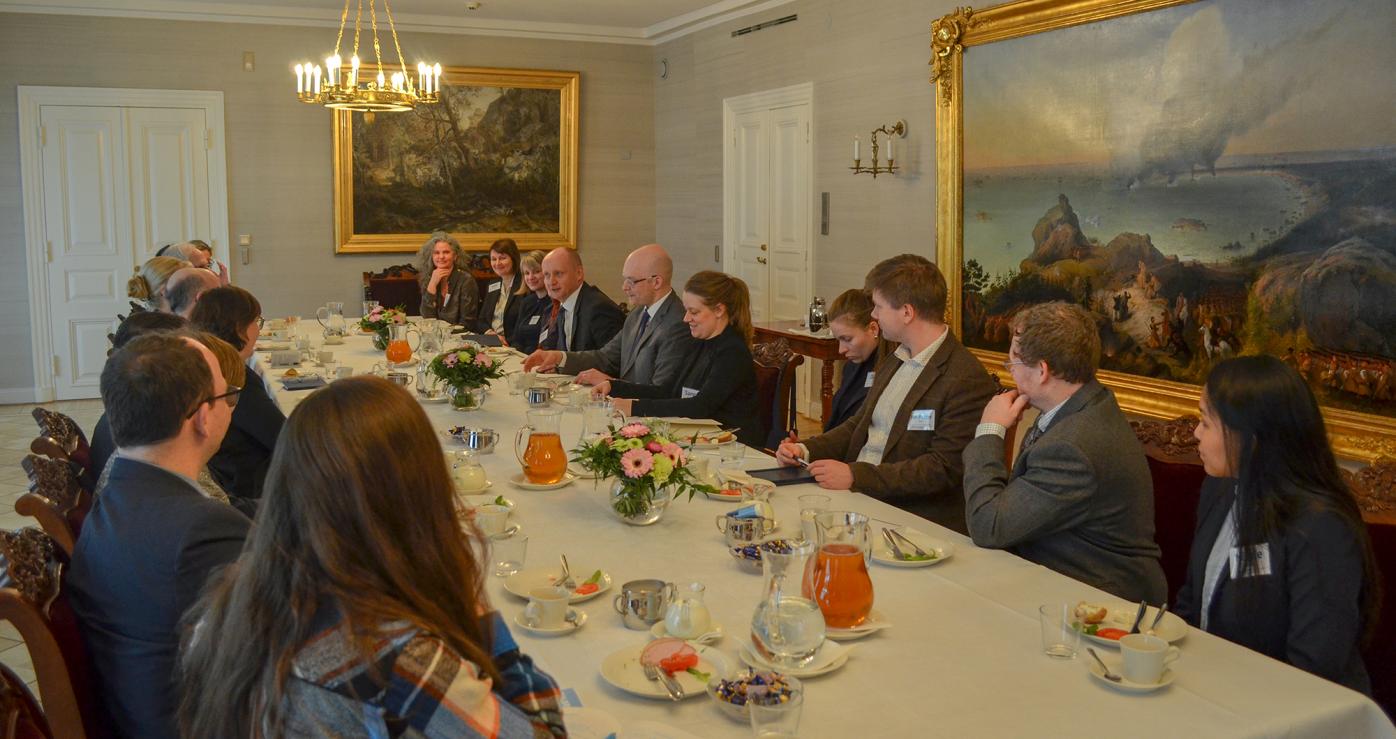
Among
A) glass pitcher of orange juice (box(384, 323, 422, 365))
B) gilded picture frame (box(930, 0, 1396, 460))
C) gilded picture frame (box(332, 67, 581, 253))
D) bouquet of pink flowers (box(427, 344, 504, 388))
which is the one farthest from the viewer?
gilded picture frame (box(332, 67, 581, 253))

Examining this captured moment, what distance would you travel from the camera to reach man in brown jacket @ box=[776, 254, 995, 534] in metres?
3.37

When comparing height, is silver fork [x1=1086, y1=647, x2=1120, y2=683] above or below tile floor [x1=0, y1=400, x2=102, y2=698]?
above

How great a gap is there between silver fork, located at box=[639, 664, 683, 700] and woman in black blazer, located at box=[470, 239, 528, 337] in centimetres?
580

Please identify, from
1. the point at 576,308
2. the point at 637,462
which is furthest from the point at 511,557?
the point at 576,308

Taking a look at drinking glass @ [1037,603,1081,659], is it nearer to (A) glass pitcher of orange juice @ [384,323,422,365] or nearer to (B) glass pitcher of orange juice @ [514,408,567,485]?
(B) glass pitcher of orange juice @ [514,408,567,485]

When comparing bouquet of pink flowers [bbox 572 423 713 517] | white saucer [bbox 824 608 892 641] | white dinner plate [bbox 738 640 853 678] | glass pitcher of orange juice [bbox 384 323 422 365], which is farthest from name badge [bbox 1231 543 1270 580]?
glass pitcher of orange juice [bbox 384 323 422 365]

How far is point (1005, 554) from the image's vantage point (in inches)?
101

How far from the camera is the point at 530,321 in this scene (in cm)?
705

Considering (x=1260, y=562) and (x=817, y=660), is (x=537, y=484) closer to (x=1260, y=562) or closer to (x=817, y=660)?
(x=817, y=660)

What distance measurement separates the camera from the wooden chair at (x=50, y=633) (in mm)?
1765

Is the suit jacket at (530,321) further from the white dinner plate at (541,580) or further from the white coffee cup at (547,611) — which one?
the white coffee cup at (547,611)

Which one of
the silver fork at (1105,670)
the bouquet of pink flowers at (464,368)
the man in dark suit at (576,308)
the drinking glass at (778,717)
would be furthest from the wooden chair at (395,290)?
the drinking glass at (778,717)

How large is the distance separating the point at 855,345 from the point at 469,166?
722 cm

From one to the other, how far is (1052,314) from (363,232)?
28.0 feet
